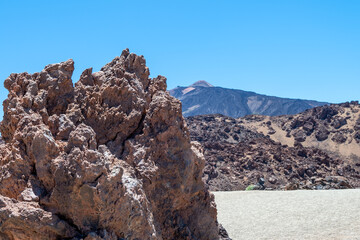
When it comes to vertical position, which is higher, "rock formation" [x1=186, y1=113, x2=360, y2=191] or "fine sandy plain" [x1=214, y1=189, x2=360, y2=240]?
"rock formation" [x1=186, y1=113, x2=360, y2=191]

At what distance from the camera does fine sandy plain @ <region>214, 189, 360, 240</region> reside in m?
11.3

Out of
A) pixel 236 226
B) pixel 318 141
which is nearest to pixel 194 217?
pixel 236 226

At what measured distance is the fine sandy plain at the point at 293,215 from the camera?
1130 centimetres

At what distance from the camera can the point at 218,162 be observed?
31859 millimetres

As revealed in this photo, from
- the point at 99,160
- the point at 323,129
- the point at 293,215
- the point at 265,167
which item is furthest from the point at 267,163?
the point at 99,160

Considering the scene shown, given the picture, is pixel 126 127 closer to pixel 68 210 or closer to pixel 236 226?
pixel 68 210

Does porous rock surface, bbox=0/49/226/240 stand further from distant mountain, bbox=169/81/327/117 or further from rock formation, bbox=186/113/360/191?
distant mountain, bbox=169/81/327/117

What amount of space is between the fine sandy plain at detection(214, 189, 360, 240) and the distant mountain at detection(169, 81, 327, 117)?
130 m

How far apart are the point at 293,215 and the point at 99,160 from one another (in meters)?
9.56

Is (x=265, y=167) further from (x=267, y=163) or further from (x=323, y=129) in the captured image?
(x=323, y=129)

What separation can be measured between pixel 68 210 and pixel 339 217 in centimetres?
948

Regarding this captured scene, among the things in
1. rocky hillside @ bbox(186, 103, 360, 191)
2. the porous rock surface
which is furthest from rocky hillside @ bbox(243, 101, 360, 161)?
the porous rock surface

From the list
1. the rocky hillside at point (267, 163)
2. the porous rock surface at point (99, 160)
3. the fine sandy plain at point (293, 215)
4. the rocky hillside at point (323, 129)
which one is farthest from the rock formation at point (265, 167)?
the porous rock surface at point (99, 160)

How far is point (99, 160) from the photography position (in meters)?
5.11
